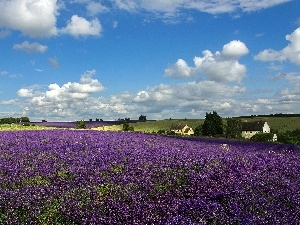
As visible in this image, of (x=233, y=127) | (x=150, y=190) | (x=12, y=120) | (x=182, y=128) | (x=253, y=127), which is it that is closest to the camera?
(x=150, y=190)

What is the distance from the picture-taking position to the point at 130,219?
5.13 m

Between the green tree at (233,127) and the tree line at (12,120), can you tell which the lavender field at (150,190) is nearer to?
the tree line at (12,120)

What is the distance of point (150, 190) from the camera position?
600 cm

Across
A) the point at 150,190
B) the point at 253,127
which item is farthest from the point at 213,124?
the point at 150,190

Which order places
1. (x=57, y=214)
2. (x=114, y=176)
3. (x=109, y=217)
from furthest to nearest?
(x=114, y=176) → (x=57, y=214) → (x=109, y=217)

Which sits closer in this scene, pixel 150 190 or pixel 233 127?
pixel 150 190

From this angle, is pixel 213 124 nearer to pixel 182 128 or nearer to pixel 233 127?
pixel 233 127

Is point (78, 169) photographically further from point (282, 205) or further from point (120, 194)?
point (282, 205)

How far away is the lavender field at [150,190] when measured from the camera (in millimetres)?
5184

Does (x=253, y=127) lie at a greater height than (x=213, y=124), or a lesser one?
lesser

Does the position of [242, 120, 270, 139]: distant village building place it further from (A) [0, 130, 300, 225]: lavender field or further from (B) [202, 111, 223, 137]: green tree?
(A) [0, 130, 300, 225]: lavender field

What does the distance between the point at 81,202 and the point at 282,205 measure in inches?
115

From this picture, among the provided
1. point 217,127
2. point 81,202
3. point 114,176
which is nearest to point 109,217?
point 81,202

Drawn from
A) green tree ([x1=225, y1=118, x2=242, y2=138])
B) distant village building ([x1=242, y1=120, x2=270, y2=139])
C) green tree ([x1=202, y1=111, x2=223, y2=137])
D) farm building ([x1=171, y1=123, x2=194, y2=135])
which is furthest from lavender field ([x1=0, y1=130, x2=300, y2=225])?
distant village building ([x1=242, y1=120, x2=270, y2=139])
